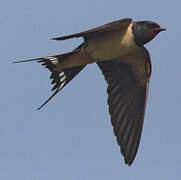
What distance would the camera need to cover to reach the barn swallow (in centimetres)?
463

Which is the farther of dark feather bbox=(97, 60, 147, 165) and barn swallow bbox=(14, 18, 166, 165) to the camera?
dark feather bbox=(97, 60, 147, 165)

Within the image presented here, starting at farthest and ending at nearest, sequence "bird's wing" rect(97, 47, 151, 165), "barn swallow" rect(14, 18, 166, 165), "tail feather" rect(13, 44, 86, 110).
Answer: "bird's wing" rect(97, 47, 151, 165) → "tail feather" rect(13, 44, 86, 110) → "barn swallow" rect(14, 18, 166, 165)

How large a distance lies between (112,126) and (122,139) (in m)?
0.16

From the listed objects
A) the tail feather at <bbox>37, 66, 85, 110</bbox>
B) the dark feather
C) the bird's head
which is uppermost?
the bird's head

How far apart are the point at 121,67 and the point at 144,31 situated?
2.56ft

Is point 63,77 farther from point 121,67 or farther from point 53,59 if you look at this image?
point 121,67

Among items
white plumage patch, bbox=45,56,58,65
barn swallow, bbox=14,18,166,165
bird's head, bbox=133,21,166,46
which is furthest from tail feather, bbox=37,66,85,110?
bird's head, bbox=133,21,166,46

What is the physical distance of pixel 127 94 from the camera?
5.51 metres

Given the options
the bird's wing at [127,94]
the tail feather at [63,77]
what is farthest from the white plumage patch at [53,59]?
the bird's wing at [127,94]

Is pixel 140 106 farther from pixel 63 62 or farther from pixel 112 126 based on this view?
pixel 63 62

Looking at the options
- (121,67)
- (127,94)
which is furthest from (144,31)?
(127,94)

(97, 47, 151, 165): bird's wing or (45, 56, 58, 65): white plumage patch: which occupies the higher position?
(45, 56, 58, 65): white plumage patch

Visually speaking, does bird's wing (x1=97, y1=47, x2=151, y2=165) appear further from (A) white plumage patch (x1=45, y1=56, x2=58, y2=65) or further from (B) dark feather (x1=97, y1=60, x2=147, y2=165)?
(A) white plumage patch (x1=45, y1=56, x2=58, y2=65)

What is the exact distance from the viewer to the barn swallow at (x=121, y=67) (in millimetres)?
4629
